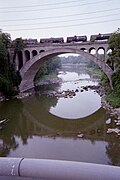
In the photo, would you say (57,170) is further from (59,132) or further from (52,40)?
(52,40)

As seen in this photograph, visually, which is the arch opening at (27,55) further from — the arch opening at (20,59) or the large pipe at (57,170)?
the large pipe at (57,170)

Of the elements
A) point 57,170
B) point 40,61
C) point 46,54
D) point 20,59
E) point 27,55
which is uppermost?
point 57,170

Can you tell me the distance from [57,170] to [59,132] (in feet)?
51.1

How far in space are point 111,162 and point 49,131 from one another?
713 cm

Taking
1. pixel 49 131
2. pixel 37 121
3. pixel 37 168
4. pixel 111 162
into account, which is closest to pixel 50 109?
pixel 37 121

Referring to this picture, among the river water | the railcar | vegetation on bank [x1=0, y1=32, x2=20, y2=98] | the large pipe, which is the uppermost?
the railcar

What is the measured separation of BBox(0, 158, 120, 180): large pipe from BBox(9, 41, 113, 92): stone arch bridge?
31.1 meters

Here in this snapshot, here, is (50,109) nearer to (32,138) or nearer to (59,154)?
(32,138)

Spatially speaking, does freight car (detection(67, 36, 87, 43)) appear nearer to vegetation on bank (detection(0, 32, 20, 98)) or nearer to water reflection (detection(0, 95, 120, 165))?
vegetation on bank (detection(0, 32, 20, 98))

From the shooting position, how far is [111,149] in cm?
1343

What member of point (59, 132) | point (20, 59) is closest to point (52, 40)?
point (20, 59)

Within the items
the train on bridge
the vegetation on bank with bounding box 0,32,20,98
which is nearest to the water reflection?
the vegetation on bank with bounding box 0,32,20,98

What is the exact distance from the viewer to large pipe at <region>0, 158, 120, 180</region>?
1814 millimetres

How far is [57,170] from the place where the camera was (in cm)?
190
